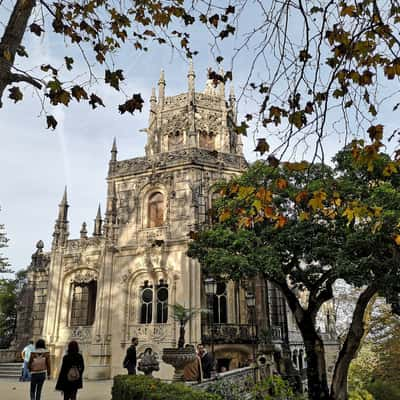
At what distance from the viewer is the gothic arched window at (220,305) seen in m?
19.8

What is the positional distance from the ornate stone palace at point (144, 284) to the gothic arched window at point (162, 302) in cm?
5

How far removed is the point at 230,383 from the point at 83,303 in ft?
44.3

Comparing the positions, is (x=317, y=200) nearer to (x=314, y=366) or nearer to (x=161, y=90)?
(x=314, y=366)

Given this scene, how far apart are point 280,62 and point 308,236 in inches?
475

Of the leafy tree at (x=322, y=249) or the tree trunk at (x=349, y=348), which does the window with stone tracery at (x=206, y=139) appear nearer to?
the leafy tree at (x=322, y=249)

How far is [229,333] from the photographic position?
19016 millimetres

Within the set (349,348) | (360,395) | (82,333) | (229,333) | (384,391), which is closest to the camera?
(349,348)

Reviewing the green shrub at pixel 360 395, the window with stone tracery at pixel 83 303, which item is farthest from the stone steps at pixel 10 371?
the green shrub at pixel 360 395

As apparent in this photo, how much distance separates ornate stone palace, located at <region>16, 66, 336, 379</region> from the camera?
63.1ft

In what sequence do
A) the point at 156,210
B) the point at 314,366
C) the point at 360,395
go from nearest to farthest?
the point at 314,366 → the point at 360,395 → the point at 156,210

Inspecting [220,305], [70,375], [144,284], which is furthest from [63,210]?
[70,375]

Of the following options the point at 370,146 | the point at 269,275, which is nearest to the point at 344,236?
the point at 269,275

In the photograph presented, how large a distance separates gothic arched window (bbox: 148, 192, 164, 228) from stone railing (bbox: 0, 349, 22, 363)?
10.2 meters

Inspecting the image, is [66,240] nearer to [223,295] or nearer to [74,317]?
[74,317]
